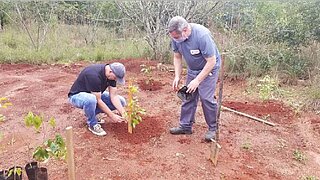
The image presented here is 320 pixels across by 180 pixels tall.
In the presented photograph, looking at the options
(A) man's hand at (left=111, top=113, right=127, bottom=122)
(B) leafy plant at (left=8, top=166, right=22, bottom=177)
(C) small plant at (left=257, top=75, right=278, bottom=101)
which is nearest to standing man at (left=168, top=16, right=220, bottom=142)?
(A) man's hand at (left=111, top=113, right=127, bottom=122)

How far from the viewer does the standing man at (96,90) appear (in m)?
3.88

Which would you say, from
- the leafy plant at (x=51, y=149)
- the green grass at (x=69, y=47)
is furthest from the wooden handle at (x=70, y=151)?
the green grass at (x=69, y=47)

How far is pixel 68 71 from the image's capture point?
7238 mm

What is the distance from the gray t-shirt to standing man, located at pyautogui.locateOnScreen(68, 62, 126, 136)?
0.68m

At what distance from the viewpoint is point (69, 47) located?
9.05m

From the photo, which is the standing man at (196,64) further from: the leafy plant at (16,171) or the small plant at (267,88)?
the small plant at (267,88)

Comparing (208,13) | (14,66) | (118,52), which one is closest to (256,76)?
(208,13)

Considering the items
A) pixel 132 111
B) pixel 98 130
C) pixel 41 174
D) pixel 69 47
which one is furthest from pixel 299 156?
pixel 69 47

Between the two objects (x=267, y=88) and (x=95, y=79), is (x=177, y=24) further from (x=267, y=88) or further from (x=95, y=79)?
(x=267, y=88)

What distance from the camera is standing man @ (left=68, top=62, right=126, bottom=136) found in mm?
3877

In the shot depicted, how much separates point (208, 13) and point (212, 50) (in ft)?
14.7

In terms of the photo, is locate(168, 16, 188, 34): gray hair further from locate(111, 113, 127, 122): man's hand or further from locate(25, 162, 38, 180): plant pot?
locate(25, 162, 38, 180): plant pot

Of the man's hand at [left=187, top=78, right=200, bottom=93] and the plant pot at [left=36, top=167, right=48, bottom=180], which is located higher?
the man's hand at [left=187, top=78, right=200, bottom=93]

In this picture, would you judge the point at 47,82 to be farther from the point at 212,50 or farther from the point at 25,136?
the point at 212,50
